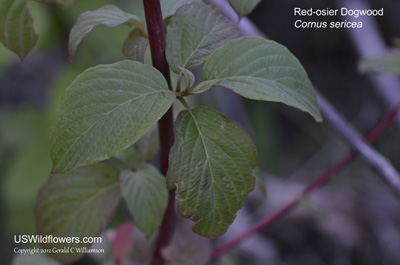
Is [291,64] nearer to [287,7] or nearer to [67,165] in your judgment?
[67,165]

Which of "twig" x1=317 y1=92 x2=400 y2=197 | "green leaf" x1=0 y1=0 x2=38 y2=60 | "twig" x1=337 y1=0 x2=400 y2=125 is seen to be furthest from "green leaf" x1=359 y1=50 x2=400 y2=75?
"green leaf" x1=0 y1=0 x2=38 y2=60

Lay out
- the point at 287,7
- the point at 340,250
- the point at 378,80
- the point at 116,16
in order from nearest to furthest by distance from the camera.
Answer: the point at 116,16, the point at 378,80, the point at 340,250, the point at 287,7

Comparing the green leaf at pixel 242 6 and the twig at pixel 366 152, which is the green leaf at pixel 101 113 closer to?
the green leaf at pixel 242 6

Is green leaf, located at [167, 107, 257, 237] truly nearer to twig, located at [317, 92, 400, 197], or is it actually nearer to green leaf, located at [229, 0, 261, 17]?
green leaf, located at [229, 0, 261, 17]

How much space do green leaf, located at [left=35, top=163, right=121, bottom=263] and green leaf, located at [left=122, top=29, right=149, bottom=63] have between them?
0.21 meters

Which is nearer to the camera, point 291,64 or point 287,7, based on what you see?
point 291,64

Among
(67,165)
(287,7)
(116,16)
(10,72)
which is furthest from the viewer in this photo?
(287,7)

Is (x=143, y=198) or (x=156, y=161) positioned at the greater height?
(x=143, y=198)

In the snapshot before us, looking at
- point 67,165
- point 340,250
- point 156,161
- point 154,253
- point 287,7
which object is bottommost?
point 340,250

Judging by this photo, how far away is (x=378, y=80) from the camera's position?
4.95 ft

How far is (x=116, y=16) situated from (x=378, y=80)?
1.22 metres

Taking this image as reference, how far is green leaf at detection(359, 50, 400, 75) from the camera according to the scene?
3.01 feet

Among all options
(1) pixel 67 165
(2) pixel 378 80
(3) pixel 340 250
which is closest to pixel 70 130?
(1) pixel 67 165

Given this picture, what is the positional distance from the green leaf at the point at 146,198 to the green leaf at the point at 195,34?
0.19 m
